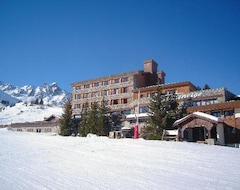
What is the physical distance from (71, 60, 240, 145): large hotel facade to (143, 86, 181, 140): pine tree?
2660 mm

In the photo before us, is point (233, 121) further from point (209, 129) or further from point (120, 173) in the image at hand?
point (120, 173)

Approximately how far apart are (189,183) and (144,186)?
165cm

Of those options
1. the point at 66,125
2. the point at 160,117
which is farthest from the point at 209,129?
the point at 66,125

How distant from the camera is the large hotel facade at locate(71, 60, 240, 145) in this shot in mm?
33812

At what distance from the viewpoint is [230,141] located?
3188cm

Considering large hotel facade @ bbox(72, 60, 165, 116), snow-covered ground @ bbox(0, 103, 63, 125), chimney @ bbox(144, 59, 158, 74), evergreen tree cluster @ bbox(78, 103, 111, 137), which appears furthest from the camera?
snow-covered ground @ bbox(0, 103, 63, 125)

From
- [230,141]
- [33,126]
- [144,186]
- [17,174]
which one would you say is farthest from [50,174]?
[33,126]

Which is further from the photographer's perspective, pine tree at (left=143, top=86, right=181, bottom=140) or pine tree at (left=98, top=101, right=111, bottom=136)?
pine tree at (left=98, top=101, right=111, bottom=136)

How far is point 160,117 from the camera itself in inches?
1387

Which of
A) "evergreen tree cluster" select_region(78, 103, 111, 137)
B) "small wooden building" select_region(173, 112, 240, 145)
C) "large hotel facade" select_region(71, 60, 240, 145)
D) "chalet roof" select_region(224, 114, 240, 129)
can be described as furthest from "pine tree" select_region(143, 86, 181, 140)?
"evergreen tree cluster" select_region(78, 103, 111, 137)

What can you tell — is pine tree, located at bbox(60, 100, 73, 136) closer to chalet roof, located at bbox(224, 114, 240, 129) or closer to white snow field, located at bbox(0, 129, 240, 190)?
chalet roof, located at bbox(224, 114, 240, 129)

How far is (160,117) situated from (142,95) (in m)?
15.0

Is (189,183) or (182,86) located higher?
(182,86)

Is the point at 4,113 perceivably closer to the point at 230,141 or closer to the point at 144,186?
the point at 230,141
